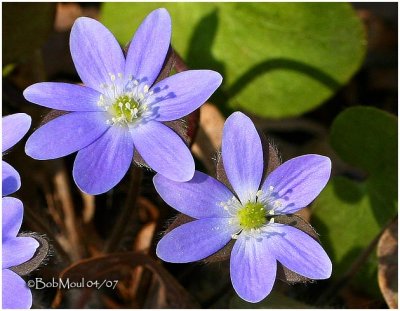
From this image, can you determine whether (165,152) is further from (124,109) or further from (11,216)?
(11,216)

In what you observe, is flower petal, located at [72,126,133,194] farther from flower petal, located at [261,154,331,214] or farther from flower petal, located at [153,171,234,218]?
flower petal, located at [261,154,331,214]

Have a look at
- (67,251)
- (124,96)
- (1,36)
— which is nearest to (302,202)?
(124,96)

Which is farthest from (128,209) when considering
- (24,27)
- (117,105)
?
(24,27)

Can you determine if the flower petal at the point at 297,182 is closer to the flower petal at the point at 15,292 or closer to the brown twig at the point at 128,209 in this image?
the brown twig at the point at 128,209

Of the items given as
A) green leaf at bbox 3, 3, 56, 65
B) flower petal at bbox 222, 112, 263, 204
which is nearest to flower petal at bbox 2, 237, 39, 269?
flower petal at bbox 222, 112, 263, 204

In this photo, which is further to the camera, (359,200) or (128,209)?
(359,200)

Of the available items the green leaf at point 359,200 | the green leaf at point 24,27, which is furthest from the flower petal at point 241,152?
the green leaf at point 24,27
